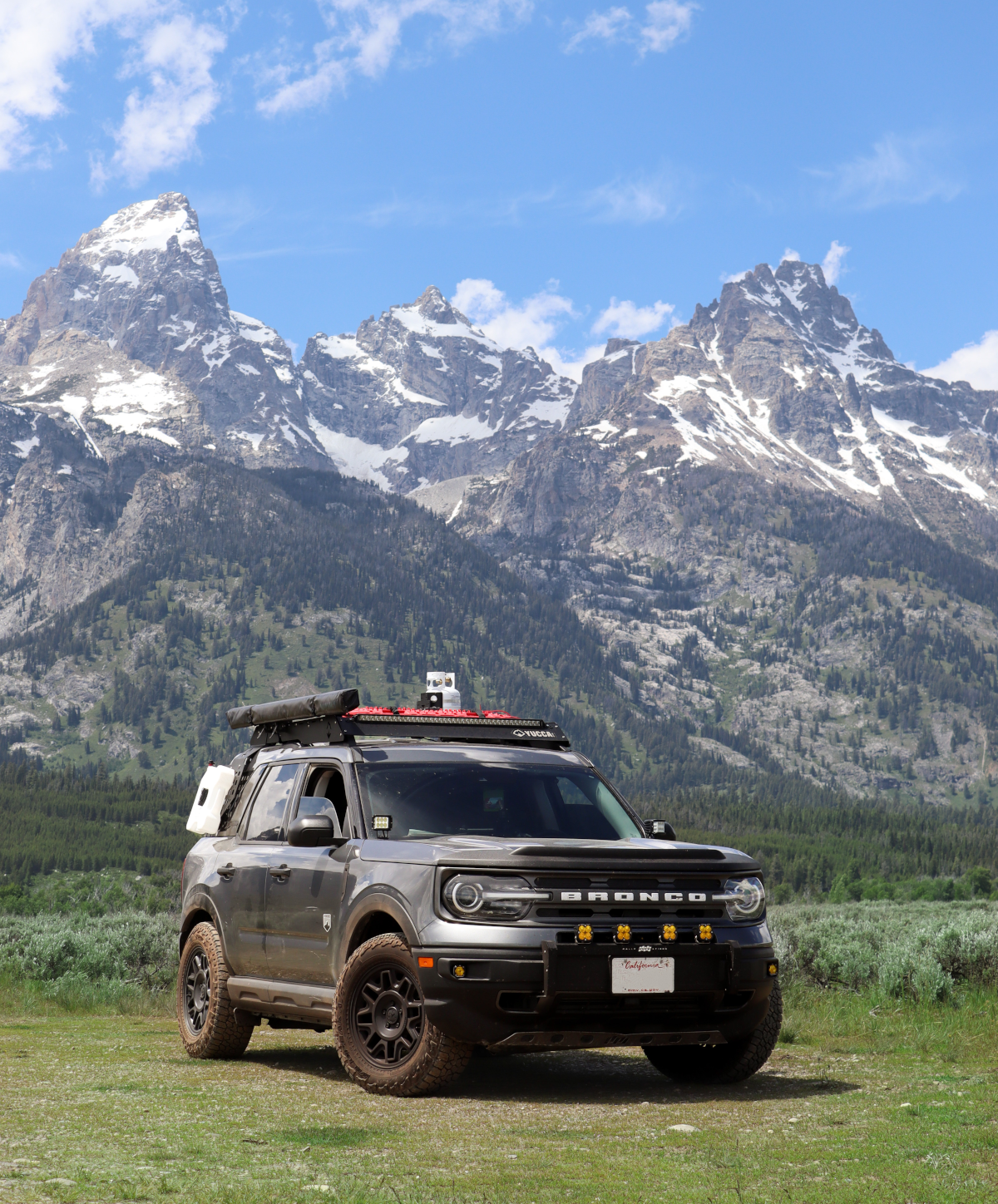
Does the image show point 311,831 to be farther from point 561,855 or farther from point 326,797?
point 561,855

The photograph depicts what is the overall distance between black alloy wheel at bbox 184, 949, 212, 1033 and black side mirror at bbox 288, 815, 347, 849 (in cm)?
218

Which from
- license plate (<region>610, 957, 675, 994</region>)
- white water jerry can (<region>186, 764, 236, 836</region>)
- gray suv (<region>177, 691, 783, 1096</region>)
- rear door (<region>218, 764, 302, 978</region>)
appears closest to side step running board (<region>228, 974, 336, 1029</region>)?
gray suv (<region>177, 691, 783, 1096</region>)

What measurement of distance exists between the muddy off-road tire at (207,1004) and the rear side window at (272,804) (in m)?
0.98

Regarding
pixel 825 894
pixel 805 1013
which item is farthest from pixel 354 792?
pixel 825 894

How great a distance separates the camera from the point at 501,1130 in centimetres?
745

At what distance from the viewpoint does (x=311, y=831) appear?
377 inches

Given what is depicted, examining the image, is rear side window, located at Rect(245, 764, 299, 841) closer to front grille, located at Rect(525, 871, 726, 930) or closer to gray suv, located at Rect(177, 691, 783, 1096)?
gray suv, located at Rect(177, 691, 783, 1096)

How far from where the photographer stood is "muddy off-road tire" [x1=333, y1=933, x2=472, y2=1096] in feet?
28.0

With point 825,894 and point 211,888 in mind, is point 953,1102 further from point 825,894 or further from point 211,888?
point 825,894

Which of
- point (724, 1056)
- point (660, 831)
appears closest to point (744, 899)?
point (724, 1056)

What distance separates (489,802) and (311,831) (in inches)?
56.1

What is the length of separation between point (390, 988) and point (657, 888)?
193cm

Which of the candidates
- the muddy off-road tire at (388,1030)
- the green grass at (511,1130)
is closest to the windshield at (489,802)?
the muddy off-road tire at (388,1030)

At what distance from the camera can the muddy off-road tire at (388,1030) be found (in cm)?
854
